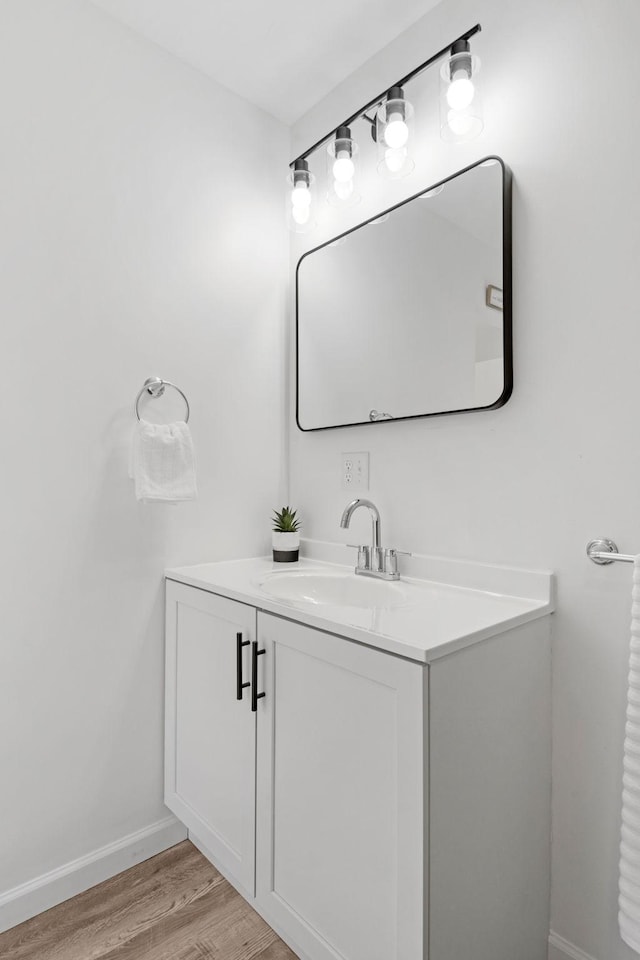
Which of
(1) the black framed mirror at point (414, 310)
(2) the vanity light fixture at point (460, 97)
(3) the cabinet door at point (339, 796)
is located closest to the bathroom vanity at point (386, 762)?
(3) the cabinet door at point (339, 796)

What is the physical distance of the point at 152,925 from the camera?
1.34m

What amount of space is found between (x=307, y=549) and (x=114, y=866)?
1.05 metres

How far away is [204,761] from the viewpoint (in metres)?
1.44

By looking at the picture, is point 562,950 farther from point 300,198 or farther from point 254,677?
point 300,198

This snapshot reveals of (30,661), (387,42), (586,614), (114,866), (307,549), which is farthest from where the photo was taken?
(307,549)

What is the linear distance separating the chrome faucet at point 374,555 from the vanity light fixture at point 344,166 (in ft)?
3.04

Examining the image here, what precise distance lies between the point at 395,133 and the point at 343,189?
9.2 inches

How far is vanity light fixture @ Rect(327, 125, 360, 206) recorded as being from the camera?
1.58 m

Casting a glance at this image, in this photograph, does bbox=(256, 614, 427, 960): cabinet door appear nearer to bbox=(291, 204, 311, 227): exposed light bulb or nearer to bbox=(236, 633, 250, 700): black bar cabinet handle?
bbox=(236, 633, 250, 700): black bar cabinet handle

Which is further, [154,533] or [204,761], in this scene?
[154,533]

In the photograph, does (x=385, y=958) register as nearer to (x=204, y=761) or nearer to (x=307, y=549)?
(x=204, y=761)

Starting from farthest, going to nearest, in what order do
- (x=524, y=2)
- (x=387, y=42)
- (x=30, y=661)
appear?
(x=387, y=42), (x=30, y=661), (x=524, y=2)

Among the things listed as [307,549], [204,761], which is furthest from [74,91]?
[204,761]

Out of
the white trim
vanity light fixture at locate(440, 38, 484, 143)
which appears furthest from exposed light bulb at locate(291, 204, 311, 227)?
the white trim
